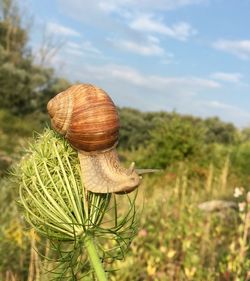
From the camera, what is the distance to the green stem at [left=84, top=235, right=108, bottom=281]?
133 centimetres

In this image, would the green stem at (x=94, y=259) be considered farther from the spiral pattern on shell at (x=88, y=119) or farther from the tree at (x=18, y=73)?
the tree at (x=18, y=73)

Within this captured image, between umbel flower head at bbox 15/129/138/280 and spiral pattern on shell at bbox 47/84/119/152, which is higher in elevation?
spiral pattern on shell at bbox 47/84/119/152

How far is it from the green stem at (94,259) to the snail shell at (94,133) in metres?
0.14

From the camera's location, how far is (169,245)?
5.69 metres

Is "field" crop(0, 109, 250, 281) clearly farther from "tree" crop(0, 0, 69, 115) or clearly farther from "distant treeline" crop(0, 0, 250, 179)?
"tree" crop(0, 0, 69, 115)

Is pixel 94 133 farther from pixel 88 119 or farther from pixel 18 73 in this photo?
pixel 18 73

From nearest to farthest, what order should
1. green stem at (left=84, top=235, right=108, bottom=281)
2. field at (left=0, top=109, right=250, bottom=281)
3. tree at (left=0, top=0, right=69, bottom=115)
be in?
green stem at (left=84, top=235, right=108, bottom=281) < field at (left=0, top=109, right=250, bottom=281) < tree at (left=0, top=0, right=69, bottom=115)

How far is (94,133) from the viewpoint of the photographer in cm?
141

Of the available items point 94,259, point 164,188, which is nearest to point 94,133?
point 94,259

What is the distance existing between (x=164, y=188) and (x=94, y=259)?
1373cm

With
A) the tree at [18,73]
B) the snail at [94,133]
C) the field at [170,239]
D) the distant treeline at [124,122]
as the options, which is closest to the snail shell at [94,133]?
the snail at [94,133]

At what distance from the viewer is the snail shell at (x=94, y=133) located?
4.63 ft

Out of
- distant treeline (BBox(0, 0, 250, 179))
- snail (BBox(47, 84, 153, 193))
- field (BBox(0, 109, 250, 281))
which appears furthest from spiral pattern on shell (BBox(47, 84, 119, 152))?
distant treeline (BBox(0, 0, 250, 179))

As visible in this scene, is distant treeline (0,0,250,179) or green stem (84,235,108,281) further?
distant treeline (0,0,250,179)
